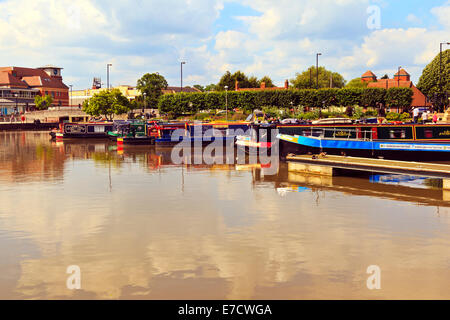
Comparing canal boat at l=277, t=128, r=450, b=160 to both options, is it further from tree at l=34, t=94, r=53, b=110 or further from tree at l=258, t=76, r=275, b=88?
tree at l=34, t=94, r=53, b=110

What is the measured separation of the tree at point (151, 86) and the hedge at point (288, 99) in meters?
40.9

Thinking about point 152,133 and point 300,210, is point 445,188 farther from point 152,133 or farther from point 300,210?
point 152,133

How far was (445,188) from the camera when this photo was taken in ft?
56.9

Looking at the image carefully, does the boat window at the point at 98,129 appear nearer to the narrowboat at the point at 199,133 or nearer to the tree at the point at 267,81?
the narrowboat at the point at 199,133

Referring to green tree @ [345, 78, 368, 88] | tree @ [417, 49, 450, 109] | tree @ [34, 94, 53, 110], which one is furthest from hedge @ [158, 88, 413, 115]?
tree @ [34, 94, 53, 110]

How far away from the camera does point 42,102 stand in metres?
128

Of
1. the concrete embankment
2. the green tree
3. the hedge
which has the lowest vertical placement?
the concrete embankment

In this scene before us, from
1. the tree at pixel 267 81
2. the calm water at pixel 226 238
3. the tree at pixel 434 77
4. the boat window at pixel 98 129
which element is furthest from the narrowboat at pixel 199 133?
the tree at pixel 267 81

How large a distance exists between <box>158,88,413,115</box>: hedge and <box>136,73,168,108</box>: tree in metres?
40.9

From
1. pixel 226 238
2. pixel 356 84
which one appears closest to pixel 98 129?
pixel 226 238

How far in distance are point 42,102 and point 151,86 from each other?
110 ft

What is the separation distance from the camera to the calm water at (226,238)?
8.21 metres

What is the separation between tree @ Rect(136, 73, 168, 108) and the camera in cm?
11844

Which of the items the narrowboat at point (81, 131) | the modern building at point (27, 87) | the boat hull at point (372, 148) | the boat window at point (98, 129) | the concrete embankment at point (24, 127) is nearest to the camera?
the boat hull at point (372, 148)
